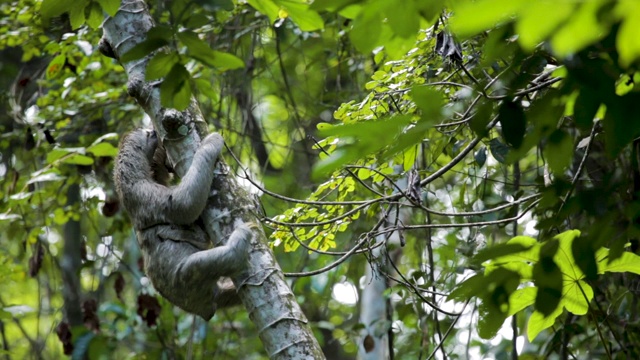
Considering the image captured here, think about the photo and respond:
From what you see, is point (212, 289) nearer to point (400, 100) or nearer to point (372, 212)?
point (372, 212)

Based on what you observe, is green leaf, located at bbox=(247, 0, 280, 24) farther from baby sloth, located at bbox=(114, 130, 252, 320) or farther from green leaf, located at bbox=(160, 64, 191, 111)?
baby sloth, located at bbox=(114, 130, 252, 320)

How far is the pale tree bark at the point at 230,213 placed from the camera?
13.5 ft

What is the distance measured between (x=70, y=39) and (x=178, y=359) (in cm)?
466

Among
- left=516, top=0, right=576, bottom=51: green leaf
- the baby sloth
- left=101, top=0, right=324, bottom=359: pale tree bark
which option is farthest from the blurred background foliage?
the baby sloth

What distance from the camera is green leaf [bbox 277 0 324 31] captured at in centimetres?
226

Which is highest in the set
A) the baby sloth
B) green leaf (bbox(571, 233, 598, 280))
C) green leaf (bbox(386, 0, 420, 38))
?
green leaf (bbox(386, 0, 420, 38))

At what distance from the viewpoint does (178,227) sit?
5.42 metres

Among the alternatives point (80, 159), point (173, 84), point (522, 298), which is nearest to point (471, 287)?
point (173, 84)

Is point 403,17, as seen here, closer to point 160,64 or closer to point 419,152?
point 160,64

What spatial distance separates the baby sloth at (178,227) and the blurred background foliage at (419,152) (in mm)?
393

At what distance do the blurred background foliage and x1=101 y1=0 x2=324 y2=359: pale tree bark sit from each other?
0.25 m

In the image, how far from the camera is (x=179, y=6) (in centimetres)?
450

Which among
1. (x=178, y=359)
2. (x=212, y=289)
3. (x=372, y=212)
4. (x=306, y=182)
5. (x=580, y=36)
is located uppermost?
(x=580, y=36)

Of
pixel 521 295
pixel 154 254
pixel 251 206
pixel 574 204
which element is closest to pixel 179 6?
pixel 251 206
